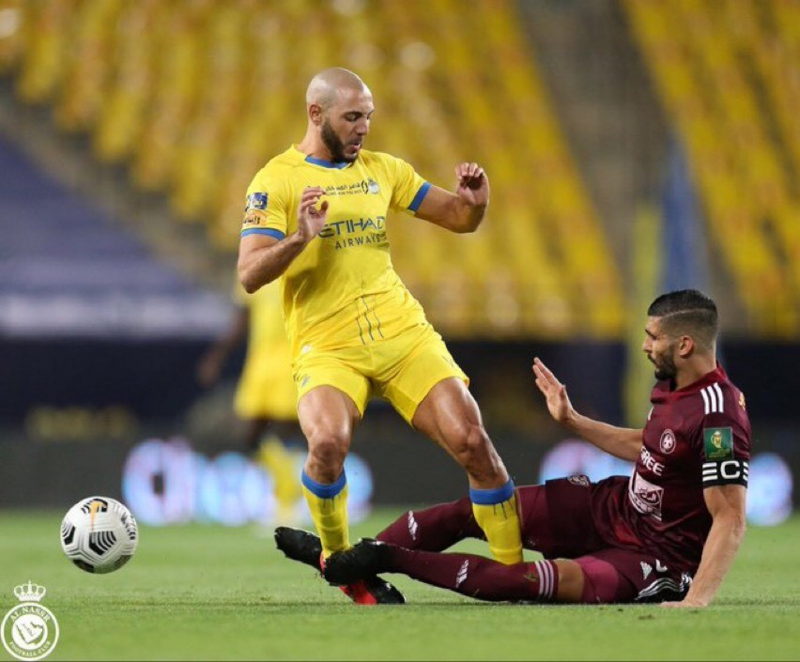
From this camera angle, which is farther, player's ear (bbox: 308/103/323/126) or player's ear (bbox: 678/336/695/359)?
player's ear (bbox: 308/103/323/126)

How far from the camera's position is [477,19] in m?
17.1

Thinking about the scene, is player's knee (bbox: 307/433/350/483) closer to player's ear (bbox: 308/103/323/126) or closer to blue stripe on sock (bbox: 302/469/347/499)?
blue stripe on sock (bbox: 302/469/347/499)

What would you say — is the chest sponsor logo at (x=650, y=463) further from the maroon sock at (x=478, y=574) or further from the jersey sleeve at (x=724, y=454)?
the maroon sock at (x=478, y=574)

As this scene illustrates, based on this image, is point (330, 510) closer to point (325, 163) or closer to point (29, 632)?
point (325, 163)

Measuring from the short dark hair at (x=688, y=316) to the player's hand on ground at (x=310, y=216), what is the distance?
1.24 m

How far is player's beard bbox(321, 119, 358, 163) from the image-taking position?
6.09 metres

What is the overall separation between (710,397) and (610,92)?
1165 centimetres

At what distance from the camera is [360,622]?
491 centimetres

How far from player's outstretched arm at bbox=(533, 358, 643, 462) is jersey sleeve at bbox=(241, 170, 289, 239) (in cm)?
112

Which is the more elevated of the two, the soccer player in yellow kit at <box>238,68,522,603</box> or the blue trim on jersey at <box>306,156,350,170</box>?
the blue trim on jersey at <box>306,156,350,170</box>

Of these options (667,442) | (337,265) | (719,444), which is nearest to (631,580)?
(667,442)

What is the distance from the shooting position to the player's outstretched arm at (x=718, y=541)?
5219 mm

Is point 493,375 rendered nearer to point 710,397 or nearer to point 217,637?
point 710,397

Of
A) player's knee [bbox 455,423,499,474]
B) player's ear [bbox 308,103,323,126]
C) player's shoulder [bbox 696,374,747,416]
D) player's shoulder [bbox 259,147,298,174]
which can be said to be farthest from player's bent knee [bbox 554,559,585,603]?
player's ear [bbox 308,103,323,126]
